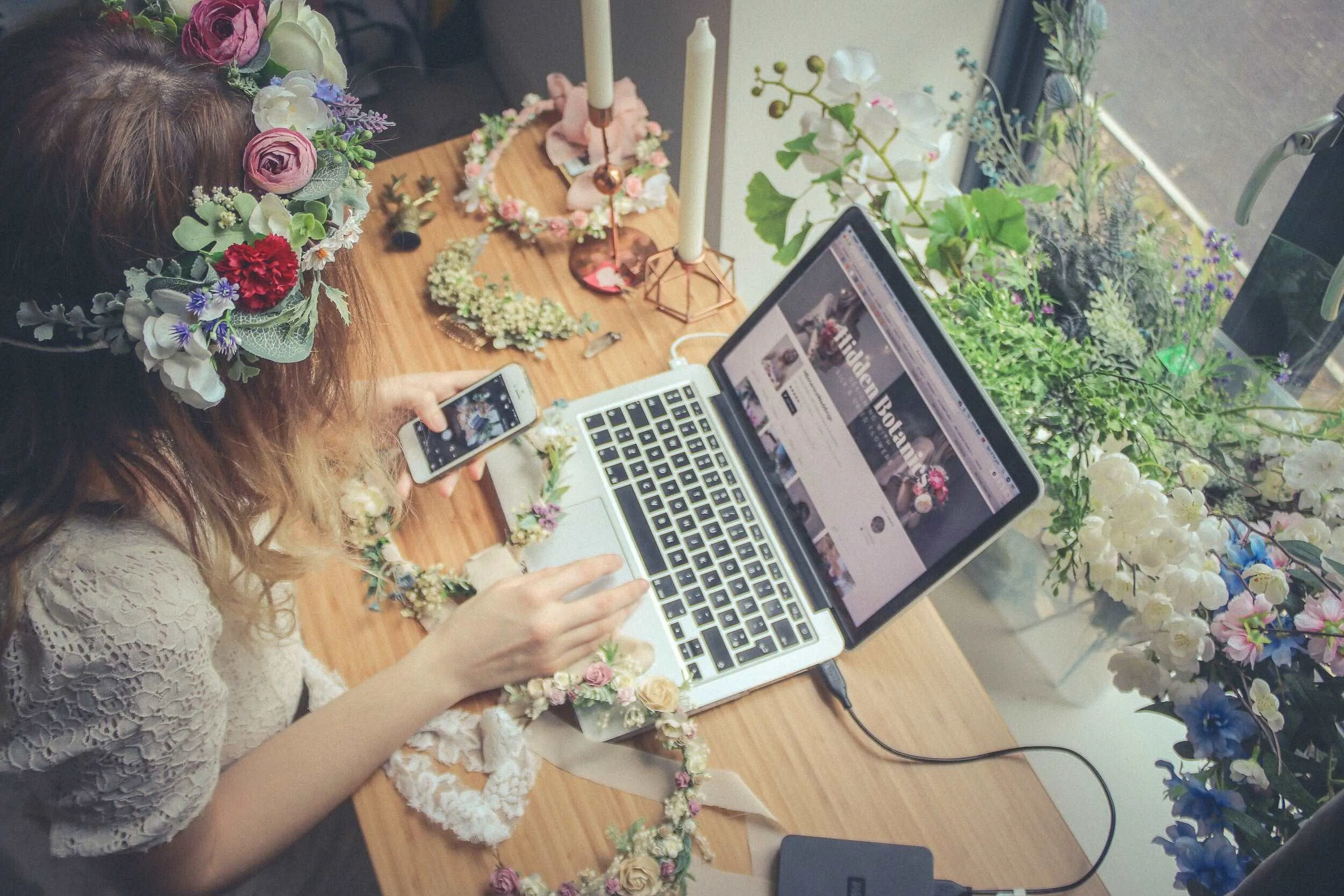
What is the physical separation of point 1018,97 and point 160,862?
4.91 feet

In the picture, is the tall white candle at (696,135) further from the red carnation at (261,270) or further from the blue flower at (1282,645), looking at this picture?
the blue flower at (1282,645)

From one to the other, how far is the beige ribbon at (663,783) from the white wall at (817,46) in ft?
3.15

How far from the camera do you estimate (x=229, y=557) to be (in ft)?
2.47

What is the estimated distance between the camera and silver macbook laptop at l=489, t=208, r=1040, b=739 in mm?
747

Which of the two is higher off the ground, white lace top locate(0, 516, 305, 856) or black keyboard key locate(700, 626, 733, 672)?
white lace top locate(0, 516, 305, 856)

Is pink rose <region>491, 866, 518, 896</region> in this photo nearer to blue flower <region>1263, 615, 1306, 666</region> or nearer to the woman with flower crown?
the woman with flower crown

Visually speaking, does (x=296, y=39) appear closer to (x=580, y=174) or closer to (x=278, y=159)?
(x=278, y=159)

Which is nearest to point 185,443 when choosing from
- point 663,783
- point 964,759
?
point 663,783

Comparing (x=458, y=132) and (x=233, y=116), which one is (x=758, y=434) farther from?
(x=458, y=132)

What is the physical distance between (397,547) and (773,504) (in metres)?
0.40

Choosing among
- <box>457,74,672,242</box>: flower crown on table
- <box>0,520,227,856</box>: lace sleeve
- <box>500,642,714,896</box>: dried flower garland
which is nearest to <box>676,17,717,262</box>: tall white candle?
<box>457,74,672,242</box>: flower crown on table

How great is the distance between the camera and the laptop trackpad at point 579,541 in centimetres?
91

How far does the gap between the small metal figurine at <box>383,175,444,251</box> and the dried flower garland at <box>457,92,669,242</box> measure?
4 centimetres

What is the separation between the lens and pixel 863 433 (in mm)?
825
